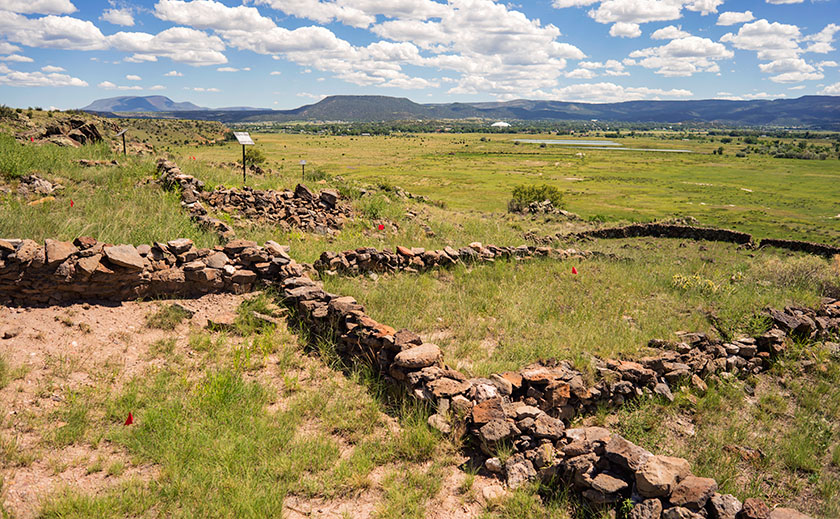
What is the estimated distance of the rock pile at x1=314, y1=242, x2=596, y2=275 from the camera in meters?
11.4

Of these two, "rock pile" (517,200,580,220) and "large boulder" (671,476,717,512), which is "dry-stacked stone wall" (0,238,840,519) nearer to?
"large boulder" (671,476,717,512)

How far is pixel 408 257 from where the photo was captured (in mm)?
12773

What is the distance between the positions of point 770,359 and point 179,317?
11.5 metres

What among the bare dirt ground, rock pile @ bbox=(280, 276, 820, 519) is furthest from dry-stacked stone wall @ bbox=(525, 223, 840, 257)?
the bare dirt ground

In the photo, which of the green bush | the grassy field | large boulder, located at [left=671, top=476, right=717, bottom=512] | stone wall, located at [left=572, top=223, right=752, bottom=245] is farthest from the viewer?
the green bush

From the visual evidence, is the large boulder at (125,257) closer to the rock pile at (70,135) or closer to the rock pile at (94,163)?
the rock pile at (94,163)

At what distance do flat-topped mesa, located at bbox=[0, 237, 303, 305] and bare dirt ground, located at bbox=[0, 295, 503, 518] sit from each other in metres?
0.26

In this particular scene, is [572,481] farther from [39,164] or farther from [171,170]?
[39,164]

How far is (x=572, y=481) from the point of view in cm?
507

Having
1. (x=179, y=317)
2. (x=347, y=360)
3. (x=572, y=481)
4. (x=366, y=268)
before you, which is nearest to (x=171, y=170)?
(x=366, y=268)

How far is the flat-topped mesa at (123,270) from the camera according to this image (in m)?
7.55

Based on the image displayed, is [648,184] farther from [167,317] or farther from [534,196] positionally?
[167,317]

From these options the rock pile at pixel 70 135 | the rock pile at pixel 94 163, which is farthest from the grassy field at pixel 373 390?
the rock pile at pixel 70 135

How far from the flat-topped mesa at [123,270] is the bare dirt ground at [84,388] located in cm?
26
